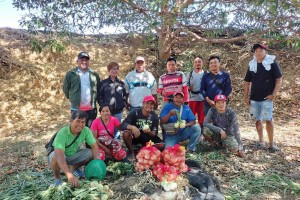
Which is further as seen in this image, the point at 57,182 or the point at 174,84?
the point at 174,84

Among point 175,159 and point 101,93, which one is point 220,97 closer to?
point 175,159

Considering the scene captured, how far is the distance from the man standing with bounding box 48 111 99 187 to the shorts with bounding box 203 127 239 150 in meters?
1.82

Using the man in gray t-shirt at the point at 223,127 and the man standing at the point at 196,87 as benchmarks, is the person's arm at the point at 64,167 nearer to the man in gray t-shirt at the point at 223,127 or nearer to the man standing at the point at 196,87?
the man in gray t-shirt at the point at 223,127

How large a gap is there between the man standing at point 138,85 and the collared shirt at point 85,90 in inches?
23.2

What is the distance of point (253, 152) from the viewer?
461 cm

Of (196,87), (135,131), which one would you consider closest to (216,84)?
(196,87)

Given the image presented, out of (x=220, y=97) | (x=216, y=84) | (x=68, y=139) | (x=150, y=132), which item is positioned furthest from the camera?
(x=216, y=84)

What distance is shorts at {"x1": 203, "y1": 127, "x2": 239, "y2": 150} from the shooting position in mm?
4387

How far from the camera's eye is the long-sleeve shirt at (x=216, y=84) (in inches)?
181

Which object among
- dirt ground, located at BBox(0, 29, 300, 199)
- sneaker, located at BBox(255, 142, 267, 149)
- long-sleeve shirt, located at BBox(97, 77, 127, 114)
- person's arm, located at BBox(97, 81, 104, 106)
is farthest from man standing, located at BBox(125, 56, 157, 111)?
sneaker, located at BBox(255, 142, 267, 149)

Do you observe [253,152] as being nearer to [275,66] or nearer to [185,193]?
[275,66]

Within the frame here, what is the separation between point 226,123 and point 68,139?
7.75 ft

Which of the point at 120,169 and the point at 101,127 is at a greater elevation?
the point at 101,127

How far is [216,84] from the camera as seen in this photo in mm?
4609
